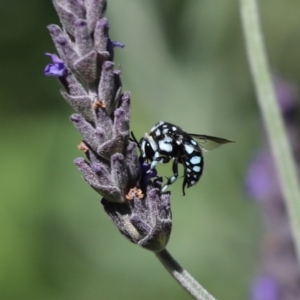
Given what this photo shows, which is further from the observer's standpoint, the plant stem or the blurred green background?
the blurred green background

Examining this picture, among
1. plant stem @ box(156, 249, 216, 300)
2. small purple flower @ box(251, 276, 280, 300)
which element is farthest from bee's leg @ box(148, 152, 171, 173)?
small purple flower @ box(251, 276, 280, 300)

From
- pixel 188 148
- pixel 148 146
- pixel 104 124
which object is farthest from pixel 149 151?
pixel 104 124

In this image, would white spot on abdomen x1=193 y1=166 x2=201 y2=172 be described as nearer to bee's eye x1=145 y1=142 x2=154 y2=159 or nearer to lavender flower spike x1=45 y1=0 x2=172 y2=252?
bee's eye x1=145 y1=142 x2=154 y2=159

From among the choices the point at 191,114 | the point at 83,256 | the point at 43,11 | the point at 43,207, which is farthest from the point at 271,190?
the point at 43,11

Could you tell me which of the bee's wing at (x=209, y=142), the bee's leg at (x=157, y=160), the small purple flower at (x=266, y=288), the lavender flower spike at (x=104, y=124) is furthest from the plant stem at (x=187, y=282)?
the small purple flower at (x=266, y=288)

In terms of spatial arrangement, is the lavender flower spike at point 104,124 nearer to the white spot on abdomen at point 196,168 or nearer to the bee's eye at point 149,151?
the bee's eye at point 149,151
